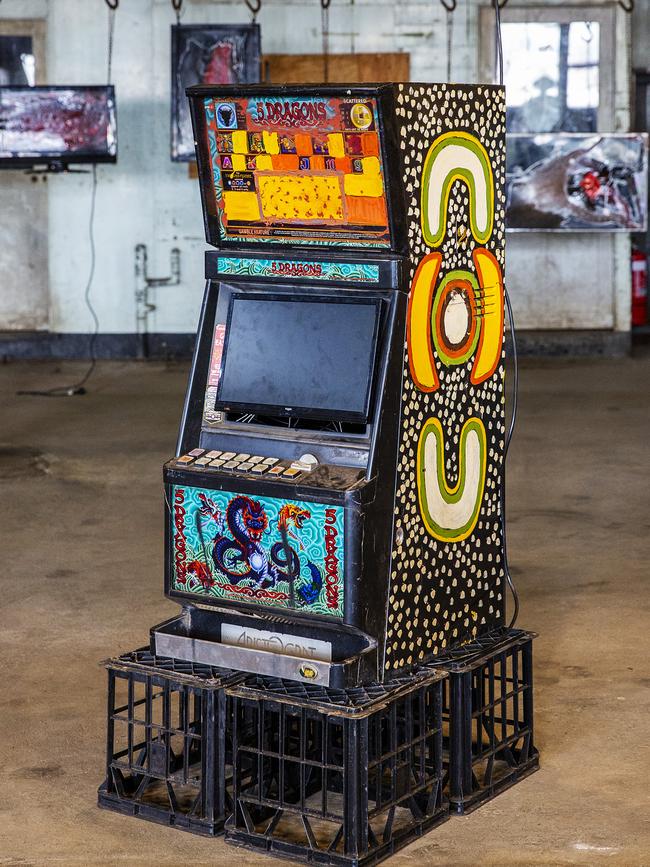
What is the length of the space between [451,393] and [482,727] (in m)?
0.95

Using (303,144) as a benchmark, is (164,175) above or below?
above

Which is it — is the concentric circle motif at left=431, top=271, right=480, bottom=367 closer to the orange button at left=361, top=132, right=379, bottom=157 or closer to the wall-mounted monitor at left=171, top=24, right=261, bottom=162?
the orange button at left=361, top=132, right=379, bottom=157

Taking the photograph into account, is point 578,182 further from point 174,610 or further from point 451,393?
point 451,393

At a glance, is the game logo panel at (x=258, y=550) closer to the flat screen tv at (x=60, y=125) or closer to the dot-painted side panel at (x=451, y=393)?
the dot-painted side panel at (x=451, y=393)

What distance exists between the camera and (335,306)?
3420 mm

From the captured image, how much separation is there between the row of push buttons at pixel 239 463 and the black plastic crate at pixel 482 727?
2.13 feet

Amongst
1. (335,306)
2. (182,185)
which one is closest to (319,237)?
(335,306)

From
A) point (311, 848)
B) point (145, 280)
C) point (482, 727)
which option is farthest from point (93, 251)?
point (311, 848)

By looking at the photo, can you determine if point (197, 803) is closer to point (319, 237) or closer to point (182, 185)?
point (319, 237)

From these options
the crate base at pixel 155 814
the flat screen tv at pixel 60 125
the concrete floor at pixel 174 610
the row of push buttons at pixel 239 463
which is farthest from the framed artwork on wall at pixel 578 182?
the crate base at pixel 155 814

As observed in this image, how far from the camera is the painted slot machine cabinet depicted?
3324 millimetres

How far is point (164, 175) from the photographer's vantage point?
469 inches

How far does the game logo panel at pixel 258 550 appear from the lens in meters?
3.34

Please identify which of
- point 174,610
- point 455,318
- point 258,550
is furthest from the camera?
point 174,610
